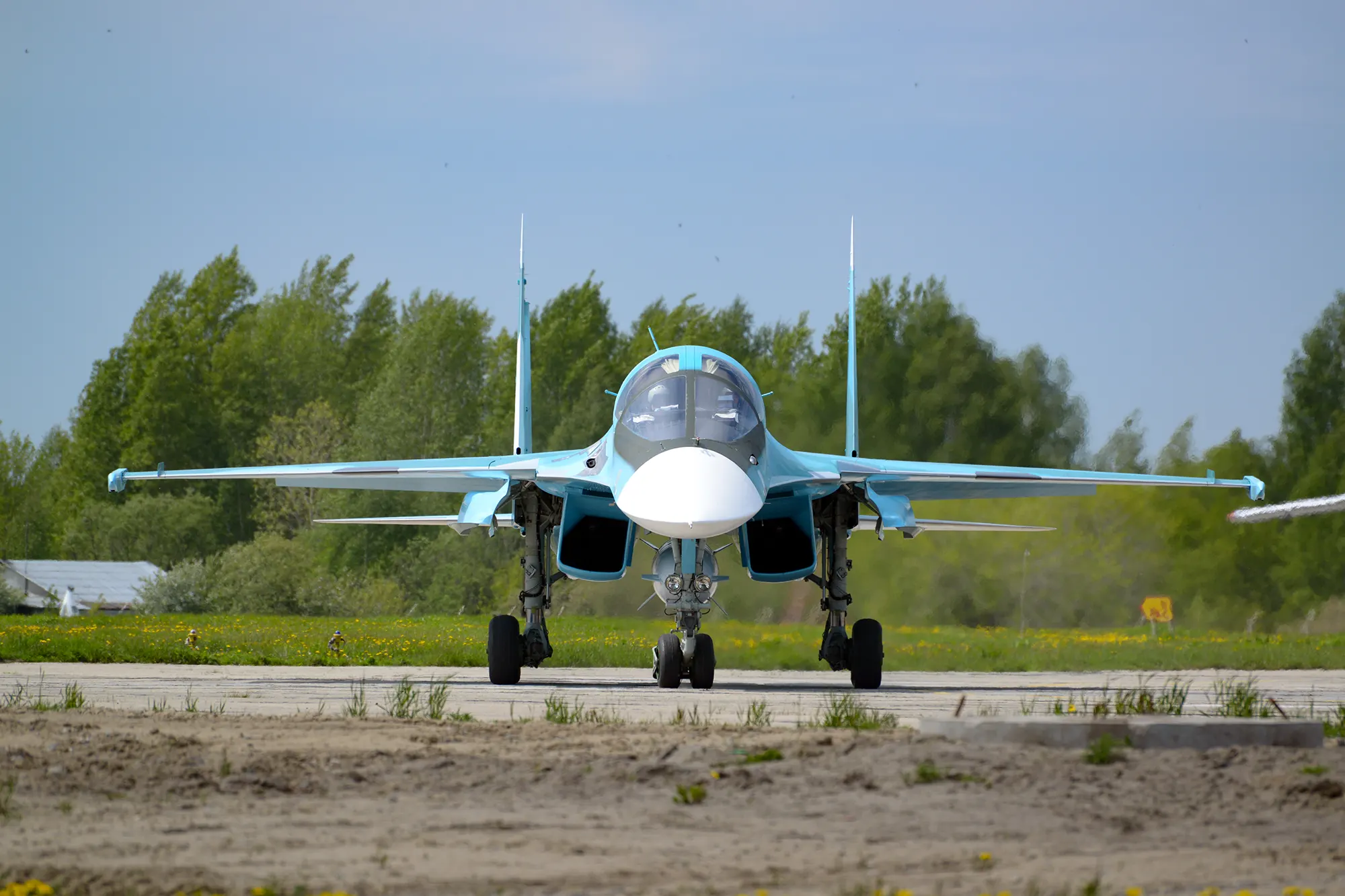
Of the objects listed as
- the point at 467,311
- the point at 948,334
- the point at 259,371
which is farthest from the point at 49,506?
the point at 948,334

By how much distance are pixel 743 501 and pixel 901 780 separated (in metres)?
7.28

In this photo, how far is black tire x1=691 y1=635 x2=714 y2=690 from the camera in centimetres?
1577

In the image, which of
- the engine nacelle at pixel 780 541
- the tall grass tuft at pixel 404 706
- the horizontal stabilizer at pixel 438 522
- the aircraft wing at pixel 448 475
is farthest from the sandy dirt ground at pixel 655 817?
the horizontal stabilizer at pixel 438 522

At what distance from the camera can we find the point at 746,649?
19891mm

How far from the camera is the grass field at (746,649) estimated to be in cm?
2083

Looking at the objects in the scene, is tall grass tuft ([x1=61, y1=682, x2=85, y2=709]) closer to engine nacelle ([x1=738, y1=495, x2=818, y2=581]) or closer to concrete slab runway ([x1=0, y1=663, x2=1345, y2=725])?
concrete slab runway ([x1=0, y1=663, x2=1345, y2=725])

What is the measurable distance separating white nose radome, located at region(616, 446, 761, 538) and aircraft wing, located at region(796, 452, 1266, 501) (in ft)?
7.29

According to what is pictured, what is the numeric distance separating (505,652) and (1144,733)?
10.1 meters

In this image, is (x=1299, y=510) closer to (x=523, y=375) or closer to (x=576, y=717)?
(x=576, y=717)

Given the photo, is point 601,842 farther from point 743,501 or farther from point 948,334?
point 948,334

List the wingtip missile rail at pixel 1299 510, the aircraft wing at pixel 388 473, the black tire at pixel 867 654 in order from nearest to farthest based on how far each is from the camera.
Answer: the wingtip missile rail at pixel 1299 510
the black tire at pixel 867 654
the aircraft wing at pixel 388 473

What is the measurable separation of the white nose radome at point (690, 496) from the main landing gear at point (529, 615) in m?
3.08

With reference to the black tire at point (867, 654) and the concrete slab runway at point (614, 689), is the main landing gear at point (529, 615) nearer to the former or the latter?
the concrete slab runway at point (614, 689)

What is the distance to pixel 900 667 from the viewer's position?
21.2m
